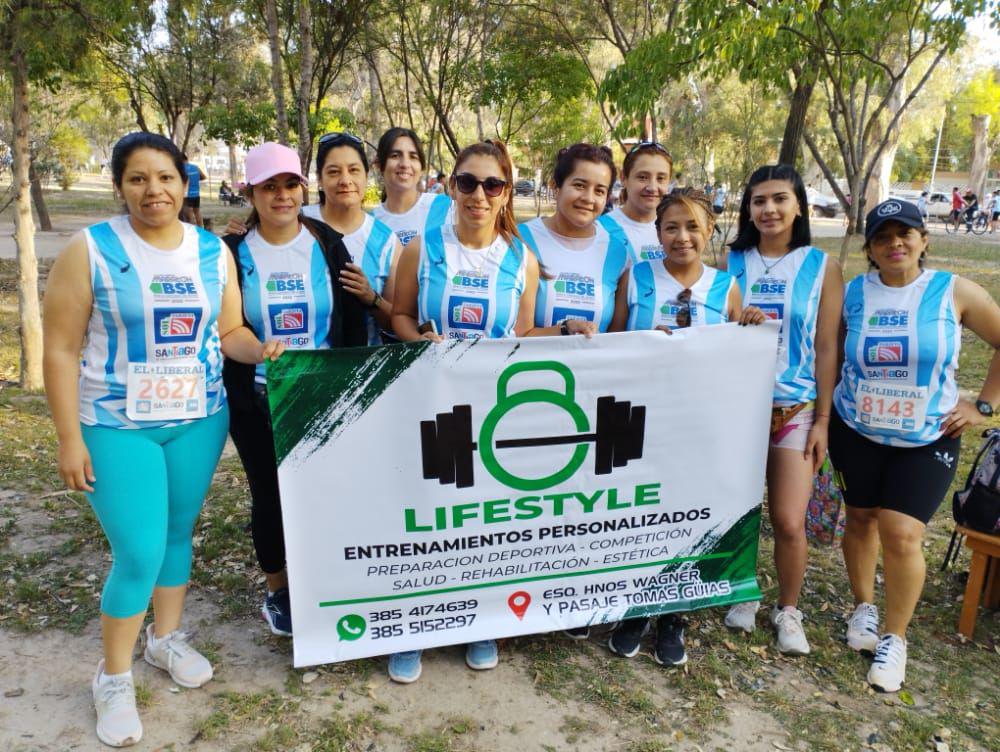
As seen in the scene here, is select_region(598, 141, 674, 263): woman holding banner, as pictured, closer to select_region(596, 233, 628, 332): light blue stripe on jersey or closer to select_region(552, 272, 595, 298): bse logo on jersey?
select_region(596, 233, 628, 332): light blue stripe on jersey

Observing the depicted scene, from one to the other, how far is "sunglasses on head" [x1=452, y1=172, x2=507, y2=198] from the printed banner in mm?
616

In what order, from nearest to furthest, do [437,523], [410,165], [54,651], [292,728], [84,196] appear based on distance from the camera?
[292,728], [437,523], [54,651], [410,165], [84,196]

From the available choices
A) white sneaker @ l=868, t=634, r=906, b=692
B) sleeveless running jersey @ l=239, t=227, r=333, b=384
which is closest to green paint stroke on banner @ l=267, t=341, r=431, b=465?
sleeveless running jersey @ l=239, t=227, r=333, b=384

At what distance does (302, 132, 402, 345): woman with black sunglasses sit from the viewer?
3.60 m

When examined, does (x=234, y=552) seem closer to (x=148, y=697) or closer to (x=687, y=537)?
(x=148, y=697)

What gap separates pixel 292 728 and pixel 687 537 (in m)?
1.80

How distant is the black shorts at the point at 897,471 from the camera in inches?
129

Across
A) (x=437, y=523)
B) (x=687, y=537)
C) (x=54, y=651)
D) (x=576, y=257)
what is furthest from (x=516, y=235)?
(x=54, y=651)

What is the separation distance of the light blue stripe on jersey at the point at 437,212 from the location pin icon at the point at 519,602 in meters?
2.09

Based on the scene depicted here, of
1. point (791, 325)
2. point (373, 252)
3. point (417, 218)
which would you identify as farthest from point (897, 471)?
point (417, 218)

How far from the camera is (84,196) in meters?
36.2

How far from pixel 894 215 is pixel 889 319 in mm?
420

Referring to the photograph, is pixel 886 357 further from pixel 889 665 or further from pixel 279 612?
pixel 279 612

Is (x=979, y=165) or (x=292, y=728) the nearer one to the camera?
(x=292, y=728)
